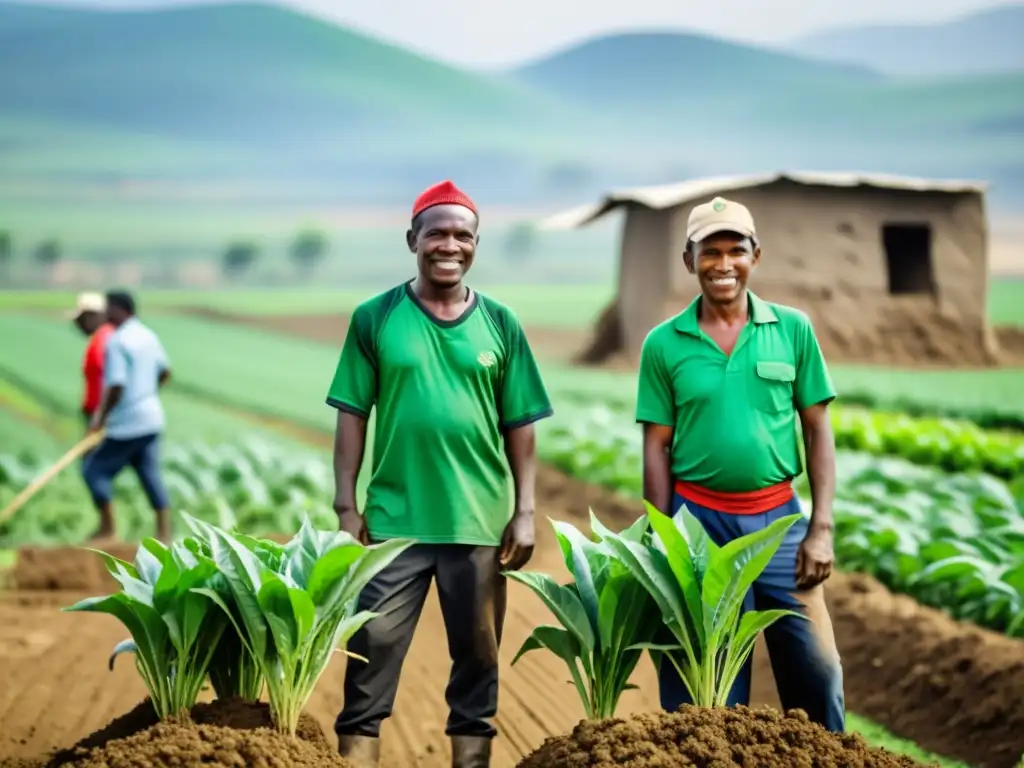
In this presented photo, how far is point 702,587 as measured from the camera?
3.35 m

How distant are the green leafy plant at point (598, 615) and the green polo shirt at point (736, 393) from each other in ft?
0.86

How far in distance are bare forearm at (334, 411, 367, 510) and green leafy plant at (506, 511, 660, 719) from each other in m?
0.54

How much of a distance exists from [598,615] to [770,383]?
0.74 meters

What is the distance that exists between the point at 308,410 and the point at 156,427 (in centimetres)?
764

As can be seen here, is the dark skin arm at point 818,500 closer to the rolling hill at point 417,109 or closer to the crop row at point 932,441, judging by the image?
the crop row at point 932,441

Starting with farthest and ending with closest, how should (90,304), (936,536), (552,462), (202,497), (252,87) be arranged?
(252,87) → (552,462) → (202,497) → (90,304) → (936,536)

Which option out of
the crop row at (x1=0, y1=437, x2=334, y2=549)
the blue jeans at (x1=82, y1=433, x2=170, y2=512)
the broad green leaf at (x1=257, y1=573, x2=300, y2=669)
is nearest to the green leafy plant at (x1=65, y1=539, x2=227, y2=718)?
the broad green leaf at (x1=257, y1=573, x2=300, y2=669)

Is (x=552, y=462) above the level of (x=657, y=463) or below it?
below

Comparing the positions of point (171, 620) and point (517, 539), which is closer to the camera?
point (171, 620)

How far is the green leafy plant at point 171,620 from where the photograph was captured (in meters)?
3.46

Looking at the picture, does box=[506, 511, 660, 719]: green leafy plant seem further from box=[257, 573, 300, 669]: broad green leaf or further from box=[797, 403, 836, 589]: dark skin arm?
box=[257, 573, 300, 669]: broad green leaf

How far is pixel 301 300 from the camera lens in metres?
26.8

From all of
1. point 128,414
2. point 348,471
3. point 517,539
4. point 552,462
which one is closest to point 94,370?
point 128,414

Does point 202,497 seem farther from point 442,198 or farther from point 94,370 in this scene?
point 442,198
